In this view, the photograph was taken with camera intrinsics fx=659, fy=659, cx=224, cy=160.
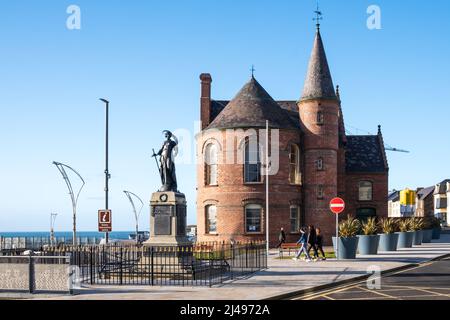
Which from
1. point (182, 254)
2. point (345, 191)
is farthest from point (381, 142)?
point (182, 254)

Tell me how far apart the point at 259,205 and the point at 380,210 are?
47.3 feet

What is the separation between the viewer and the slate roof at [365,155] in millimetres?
55156

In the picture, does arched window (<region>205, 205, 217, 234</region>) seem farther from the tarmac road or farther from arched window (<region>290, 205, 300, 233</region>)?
the tarmac road

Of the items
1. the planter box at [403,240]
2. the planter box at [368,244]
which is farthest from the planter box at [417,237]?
the planter box at [368,244]

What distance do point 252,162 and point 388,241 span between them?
11550 mm

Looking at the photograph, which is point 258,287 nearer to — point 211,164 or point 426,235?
point 211,164

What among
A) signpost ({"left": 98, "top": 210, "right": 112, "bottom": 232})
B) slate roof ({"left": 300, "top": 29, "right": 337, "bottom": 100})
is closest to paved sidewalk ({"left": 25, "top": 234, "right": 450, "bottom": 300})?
signpost ({"left": 98, "top": 210, "right": 112, "bottom": 232})

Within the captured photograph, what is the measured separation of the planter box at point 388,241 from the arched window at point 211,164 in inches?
522

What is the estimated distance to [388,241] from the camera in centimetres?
3753

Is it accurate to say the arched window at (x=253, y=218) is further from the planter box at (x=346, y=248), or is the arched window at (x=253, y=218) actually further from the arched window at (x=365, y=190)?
the planter box at (x=346, y=248)

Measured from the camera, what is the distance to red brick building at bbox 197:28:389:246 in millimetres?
45031

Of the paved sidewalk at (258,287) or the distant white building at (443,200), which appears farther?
the distant white building at (443,200)
